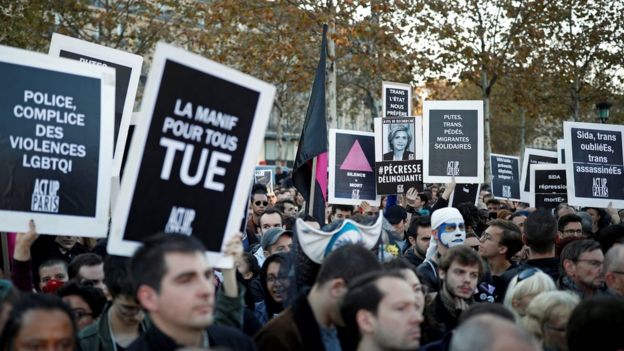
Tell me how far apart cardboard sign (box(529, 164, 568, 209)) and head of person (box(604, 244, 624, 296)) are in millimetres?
7611

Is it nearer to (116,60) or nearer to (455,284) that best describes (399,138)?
(116,60)

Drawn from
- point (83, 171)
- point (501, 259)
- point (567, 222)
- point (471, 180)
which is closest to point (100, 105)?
point (83, 171)

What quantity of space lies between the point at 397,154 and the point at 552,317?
25.8ft

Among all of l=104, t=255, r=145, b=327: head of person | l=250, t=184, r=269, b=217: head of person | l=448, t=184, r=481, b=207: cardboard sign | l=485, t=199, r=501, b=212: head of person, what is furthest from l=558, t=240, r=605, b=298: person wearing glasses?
l=485, t=199, r=501, b=212: head of person

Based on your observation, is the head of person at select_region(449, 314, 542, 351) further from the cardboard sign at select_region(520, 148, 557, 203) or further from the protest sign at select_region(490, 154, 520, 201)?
the protest sign at select_region(490, 154, 520, 201)

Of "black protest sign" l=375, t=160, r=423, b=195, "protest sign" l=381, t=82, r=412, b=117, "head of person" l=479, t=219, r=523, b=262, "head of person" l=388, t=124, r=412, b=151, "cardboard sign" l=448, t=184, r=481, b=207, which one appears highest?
"protest sign" l=381, t=82, r=412, b=117

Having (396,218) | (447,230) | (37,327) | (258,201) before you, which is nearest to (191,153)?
(37,327)

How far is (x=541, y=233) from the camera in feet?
25.2

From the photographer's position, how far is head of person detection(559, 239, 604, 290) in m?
6.83

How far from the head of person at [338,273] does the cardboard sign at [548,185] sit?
937cm

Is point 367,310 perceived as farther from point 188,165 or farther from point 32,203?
point 32,203

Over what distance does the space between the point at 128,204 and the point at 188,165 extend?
1.26ft

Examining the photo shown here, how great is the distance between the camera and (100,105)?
5.81 metres

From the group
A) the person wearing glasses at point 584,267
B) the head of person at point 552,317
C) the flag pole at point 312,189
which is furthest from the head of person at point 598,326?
the flag pole at point 312,189
